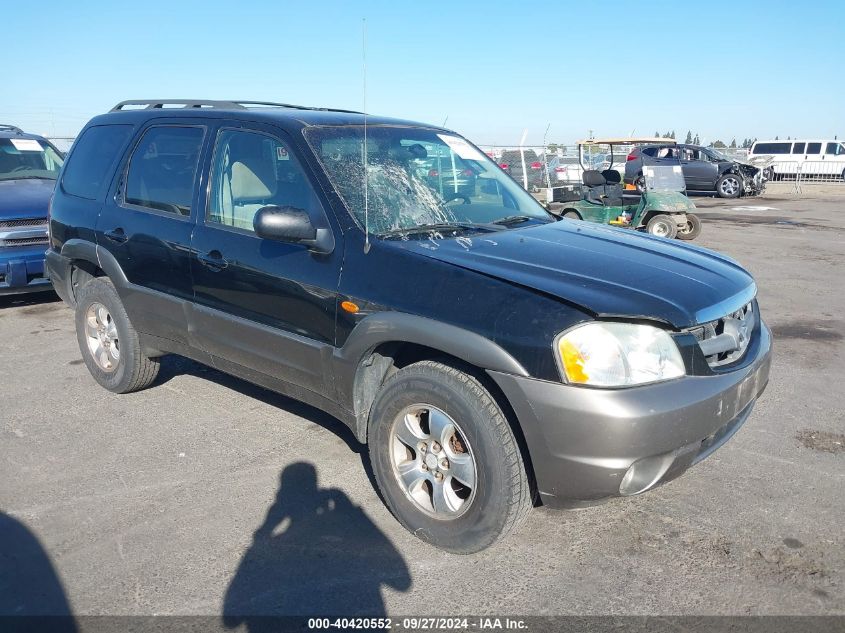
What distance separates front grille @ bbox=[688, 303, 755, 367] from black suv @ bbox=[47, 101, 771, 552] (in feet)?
0.04

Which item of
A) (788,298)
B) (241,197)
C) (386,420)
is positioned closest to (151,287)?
(241,197)

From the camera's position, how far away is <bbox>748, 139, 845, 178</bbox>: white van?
→ 3059cm

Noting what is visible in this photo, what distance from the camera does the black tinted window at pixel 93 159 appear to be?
16.1ft

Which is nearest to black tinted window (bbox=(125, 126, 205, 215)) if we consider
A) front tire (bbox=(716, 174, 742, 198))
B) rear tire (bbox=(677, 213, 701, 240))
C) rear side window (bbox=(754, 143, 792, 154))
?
rear tire (bbox=(677, 213, 701, 240))

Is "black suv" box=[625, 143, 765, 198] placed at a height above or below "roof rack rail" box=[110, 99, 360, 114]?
below

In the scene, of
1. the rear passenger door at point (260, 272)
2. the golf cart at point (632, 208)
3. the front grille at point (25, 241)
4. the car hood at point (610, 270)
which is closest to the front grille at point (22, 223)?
the front grille at point (25, 241)

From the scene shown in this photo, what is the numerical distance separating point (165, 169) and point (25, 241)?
4060 mm

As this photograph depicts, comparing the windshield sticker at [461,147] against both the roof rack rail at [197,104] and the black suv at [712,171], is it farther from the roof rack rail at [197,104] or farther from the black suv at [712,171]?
the black suv at [712,171]

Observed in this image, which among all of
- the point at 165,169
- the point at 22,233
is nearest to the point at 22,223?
the point at 22,233

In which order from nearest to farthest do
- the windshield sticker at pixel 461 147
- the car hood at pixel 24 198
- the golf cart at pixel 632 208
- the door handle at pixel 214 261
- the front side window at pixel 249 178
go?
1. the front side window at pixel 249 178
2. the door handle at pixel 214 261
3. the windshield sticker at pixel 461 147
4. the car hood at pixel 24 198
5. the golf cart at pixel 632 208

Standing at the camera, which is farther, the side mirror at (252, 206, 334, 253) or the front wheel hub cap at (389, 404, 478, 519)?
the side mirror at (252, 206, 334, 253)

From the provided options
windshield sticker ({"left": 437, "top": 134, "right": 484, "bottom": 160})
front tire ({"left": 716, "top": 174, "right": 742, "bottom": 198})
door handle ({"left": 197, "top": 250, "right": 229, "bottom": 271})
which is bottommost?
front tire ({"left": 716, "top": 174, "right": 742, "bottom": 198})

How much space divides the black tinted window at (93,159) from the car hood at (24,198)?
2.52 meters

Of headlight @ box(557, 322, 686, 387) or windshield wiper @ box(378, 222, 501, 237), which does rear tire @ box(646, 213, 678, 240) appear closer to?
windshield wiper @ box(378, 222, 501, 237)
